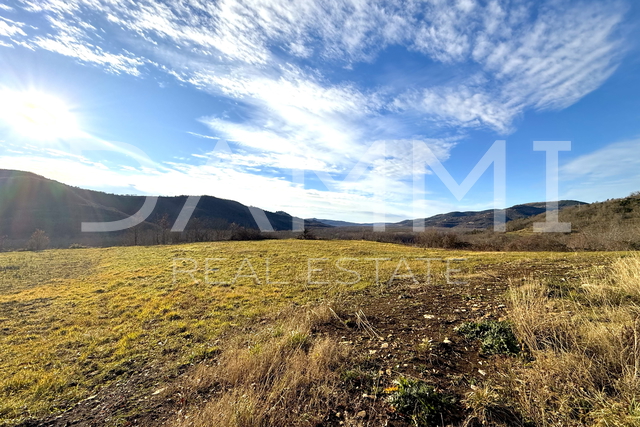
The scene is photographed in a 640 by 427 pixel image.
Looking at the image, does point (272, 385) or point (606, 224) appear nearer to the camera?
point (272, 385)

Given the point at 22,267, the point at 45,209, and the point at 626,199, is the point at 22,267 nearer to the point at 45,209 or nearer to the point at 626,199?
the point at 626,199

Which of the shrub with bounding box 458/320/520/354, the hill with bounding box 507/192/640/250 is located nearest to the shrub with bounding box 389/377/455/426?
the shrub with bounding box 458/320/520/354

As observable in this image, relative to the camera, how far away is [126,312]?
32.8ft

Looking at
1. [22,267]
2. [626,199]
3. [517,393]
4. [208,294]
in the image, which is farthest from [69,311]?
[626,199]

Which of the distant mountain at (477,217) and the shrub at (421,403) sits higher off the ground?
the distant mountain at (477,217)

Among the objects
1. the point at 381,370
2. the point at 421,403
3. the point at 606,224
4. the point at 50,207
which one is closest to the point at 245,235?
the point at 381,370

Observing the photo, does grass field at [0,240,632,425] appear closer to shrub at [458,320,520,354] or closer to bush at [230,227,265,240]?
shrub at [458,320,520,354]

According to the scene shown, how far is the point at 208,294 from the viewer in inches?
474

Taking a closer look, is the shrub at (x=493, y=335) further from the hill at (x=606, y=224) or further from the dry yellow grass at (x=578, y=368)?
the hill at (x=606, y=224)

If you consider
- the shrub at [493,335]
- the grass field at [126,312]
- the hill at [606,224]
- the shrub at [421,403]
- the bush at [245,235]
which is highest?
the hill at [606,224]

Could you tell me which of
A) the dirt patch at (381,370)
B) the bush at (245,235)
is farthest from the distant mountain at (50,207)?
the dirt patch at (381,370)

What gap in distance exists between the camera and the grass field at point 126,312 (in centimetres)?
551

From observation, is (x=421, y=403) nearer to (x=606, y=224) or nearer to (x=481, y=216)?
(x=606, y=224)

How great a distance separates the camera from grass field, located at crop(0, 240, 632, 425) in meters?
5.51
